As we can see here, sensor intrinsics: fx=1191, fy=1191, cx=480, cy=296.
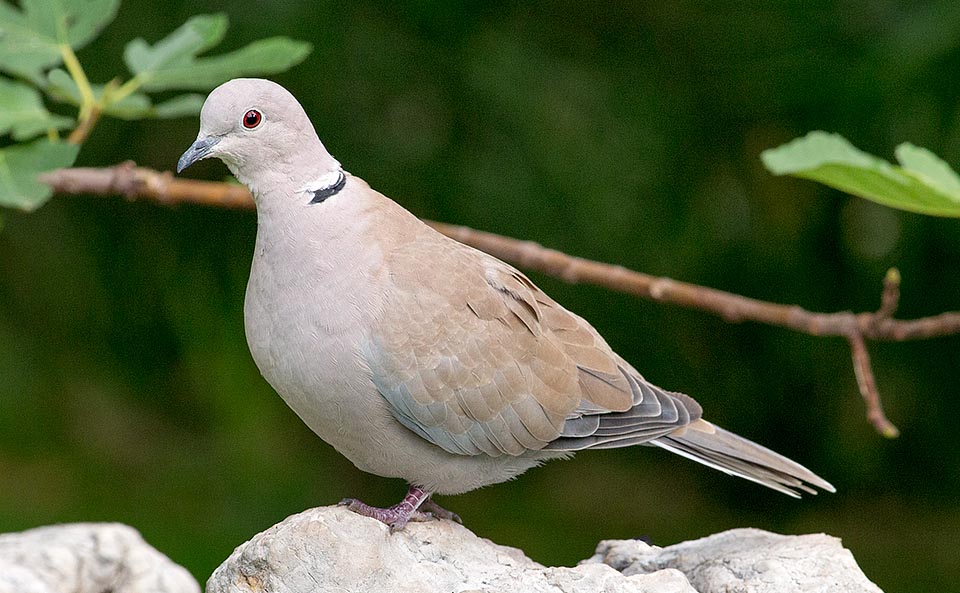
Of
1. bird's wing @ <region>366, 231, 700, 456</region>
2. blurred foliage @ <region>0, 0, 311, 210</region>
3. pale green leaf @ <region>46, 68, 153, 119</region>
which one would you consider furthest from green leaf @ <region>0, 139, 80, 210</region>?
bird's wing @ <region>366, 231, 700, 456</region>

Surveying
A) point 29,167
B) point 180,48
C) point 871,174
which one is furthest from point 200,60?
point 871,174

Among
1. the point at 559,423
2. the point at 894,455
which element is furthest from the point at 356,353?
the point at 894,455

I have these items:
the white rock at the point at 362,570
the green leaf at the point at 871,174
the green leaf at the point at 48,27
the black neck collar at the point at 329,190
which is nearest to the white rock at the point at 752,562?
the white rock at the point at 362,570

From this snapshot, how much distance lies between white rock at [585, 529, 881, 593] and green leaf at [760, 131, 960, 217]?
738mm

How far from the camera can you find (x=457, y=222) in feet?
15.7

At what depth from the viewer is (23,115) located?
107 inches

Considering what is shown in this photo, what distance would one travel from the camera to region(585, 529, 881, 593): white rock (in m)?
2.32

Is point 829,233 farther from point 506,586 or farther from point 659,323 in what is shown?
point 506,586

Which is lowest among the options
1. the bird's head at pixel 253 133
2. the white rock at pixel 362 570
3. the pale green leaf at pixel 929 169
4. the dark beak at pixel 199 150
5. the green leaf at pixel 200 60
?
A: the white rock at pixel 362 570

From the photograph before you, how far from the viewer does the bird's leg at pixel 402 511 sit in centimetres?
240

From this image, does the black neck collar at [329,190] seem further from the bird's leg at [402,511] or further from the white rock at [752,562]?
the white rock at [752,562]

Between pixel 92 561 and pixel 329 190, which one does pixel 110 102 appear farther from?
pixel 92 561

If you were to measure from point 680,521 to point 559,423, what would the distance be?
2.27m

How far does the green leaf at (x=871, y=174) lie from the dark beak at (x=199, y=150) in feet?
3.88
